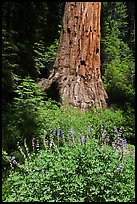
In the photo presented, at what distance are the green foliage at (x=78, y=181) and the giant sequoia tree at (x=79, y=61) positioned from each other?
3986 millimetres

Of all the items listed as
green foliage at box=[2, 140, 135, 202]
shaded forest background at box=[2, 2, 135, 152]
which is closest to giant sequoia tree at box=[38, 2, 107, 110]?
shaded forest background at box=[2, 2, 135, 152]

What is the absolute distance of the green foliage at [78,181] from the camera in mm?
2945

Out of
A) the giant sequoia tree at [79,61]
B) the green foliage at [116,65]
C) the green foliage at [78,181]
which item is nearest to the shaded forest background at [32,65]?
the green foliage at [116,65]

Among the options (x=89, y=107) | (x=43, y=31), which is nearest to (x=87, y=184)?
(x=89, y=107)

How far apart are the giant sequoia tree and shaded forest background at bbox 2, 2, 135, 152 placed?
0.40m

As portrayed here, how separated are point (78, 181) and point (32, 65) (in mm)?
6595

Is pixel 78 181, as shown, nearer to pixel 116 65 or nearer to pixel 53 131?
pixel 53 131

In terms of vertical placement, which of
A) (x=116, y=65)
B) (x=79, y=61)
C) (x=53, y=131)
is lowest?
(x=53, y=131)

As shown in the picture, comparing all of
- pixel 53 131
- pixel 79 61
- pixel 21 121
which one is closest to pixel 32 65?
pixel 79 61

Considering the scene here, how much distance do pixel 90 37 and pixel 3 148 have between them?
390 centimetres

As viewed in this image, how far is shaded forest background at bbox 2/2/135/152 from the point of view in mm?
5865

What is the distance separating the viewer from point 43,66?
32.9ft

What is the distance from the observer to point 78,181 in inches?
116

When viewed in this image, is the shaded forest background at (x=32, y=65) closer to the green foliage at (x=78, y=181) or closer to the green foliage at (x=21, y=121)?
the green foliage at (x=21, y=121)
